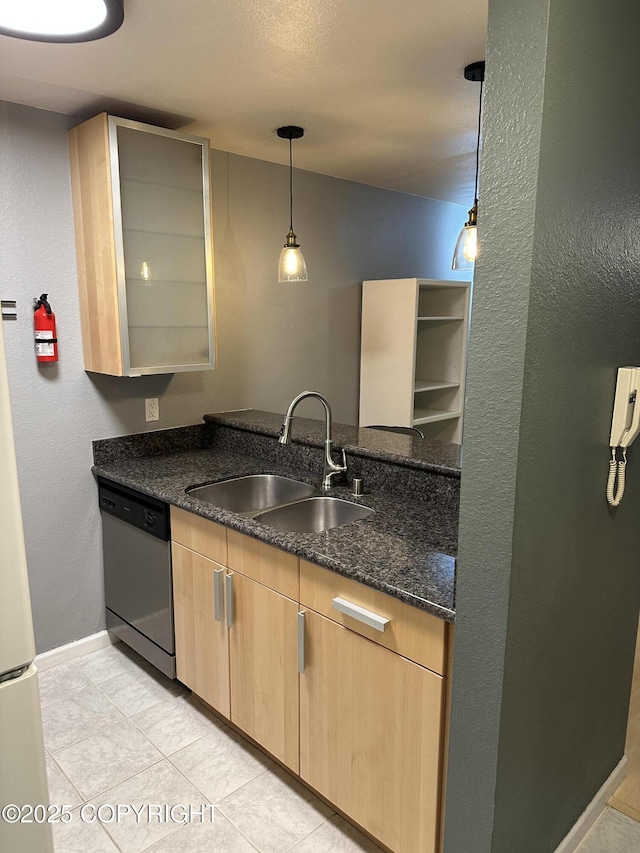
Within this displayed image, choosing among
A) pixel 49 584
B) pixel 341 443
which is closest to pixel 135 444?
pixel 49 584

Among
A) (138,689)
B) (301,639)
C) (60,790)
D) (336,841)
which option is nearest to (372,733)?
(301,639)

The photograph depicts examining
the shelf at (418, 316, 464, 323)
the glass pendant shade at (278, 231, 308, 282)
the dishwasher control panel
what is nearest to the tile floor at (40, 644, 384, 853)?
the dishwasher control panel

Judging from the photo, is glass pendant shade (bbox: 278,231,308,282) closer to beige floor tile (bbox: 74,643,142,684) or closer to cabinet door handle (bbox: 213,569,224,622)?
cabinet door handle (bbox: 213,569,224,622)

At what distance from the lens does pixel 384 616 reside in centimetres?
151

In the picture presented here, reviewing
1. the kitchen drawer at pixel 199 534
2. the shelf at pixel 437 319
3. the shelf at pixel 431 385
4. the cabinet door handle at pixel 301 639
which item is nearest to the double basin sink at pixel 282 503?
the kitchen drawer at pixel 199 534

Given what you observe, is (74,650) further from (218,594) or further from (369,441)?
(369,441)

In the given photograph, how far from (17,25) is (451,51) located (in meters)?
1.22

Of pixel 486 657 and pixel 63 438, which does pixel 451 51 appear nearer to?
pixel 486 657

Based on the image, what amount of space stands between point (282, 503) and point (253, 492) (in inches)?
10.0

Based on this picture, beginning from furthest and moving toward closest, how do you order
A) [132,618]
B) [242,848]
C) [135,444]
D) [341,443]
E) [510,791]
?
[135,444], [132,618], [341,443], [242,848], [510,791]

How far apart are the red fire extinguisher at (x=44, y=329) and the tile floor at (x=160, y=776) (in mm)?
1385

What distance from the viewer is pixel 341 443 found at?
7.91ft

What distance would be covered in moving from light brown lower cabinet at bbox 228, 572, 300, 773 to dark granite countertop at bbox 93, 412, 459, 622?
23 cm

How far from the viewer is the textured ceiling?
1.57m
